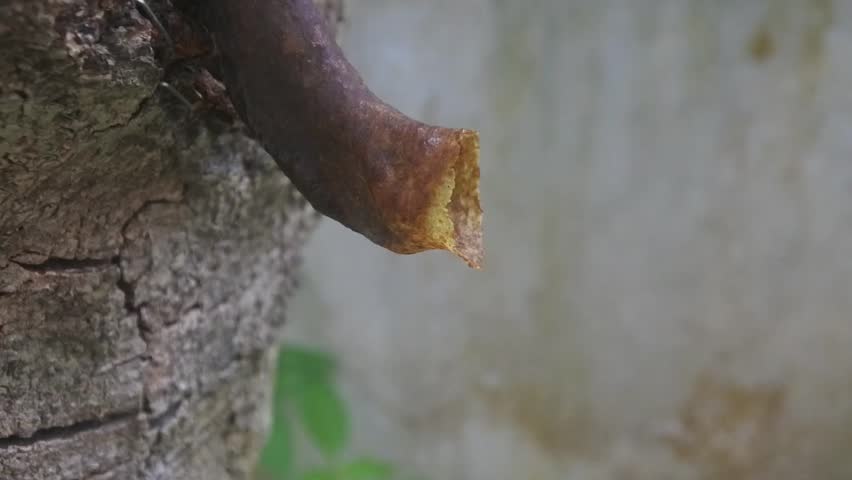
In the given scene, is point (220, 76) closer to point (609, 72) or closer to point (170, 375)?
point (170, 375)

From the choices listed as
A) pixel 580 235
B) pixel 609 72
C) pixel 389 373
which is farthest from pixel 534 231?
pixel 389 373

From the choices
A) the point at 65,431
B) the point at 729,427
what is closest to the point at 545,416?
the point at 729,427

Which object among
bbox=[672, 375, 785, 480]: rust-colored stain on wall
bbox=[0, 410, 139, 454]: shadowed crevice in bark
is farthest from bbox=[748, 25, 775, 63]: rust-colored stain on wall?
bbox=[0, 410, 139, 454]: shadowed crevice in bark

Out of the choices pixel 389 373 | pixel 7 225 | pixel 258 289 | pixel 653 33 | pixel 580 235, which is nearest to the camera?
pixel 7 225

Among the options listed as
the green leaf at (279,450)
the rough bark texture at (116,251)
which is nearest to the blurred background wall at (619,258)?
the green leaf at (279,450)

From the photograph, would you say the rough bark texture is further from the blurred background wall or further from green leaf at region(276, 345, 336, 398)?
the blurred background wall

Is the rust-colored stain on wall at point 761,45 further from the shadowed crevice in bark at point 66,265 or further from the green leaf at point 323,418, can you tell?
the shadowed crevice in bark at point 66,265

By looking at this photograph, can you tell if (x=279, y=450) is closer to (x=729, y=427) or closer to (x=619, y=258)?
(x=619, y=258)
